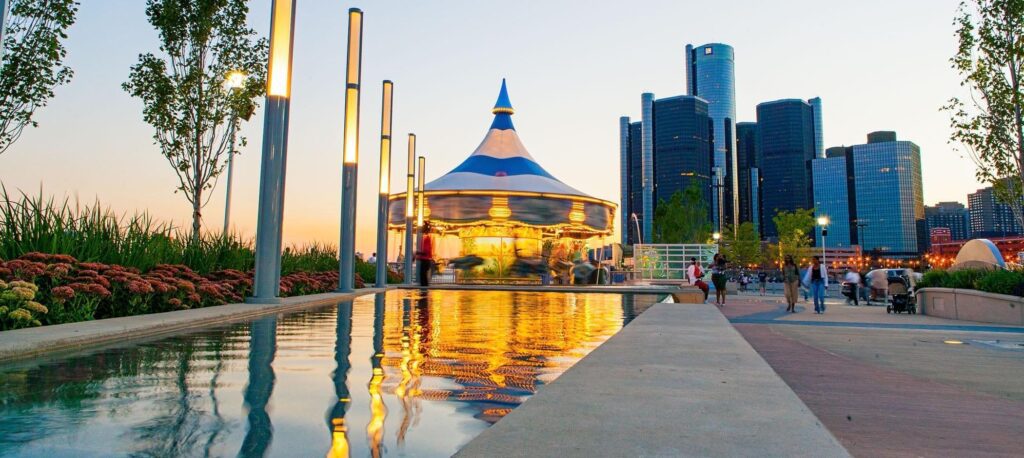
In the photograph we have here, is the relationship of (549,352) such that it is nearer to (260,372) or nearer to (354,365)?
(354,365)

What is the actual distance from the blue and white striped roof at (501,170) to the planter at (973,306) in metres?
20.2

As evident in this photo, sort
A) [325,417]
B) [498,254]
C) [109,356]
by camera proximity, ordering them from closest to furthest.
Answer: [325,417], [109,356], [498,254]

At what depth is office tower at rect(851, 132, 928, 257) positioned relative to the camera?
193125 millimetres

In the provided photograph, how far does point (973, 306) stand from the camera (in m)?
12.8

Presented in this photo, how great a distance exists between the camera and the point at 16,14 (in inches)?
516

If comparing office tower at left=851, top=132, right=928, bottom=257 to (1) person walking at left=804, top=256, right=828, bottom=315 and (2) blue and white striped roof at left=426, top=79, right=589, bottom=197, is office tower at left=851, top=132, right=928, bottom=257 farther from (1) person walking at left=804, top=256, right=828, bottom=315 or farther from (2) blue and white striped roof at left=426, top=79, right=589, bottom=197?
(1) person walking at left=804, top=256, right=828, bottom=315

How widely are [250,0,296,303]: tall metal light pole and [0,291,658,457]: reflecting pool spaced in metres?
4.54

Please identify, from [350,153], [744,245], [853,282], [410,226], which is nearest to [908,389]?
[350,153]

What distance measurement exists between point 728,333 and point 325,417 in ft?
15.7

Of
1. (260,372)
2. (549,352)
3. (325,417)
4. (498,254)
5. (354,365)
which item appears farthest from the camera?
(498,254)

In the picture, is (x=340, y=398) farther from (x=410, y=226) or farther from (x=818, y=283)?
(x=410, y=226)

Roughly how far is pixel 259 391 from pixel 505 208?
95.7 ft

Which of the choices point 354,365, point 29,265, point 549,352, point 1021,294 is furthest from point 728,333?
point 1021,294

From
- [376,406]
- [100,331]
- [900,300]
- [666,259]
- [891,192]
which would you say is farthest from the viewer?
[891,192]
